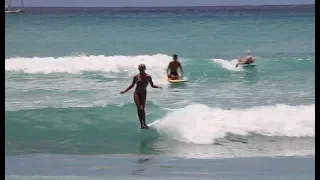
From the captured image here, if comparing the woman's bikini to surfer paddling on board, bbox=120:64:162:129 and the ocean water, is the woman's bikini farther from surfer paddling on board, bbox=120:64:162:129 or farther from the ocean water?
the ocean water

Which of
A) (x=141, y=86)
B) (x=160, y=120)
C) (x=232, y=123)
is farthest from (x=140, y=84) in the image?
(x=232, y=123)

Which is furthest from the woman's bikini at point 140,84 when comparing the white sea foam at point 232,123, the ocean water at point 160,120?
the white sea foam at point 232,123

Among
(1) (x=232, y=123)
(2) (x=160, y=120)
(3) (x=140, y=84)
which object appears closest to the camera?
(3) (x=140, y=84)

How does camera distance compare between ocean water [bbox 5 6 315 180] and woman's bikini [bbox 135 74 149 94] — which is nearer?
ocean water [bbox 5 6 315 180]

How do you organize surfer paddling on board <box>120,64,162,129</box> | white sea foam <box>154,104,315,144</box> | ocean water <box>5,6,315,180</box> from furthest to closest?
white sea foam <box>154,104,315,144</box>
surfer paddling on board <box>120,64,162,129</box>
ocean water <box>5,6,315,180</box>

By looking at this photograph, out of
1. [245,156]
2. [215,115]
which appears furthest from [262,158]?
[215,115]

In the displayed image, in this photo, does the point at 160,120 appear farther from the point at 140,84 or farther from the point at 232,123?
the point at 140,84

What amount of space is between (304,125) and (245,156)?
2.51 metres

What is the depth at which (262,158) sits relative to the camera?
7242mm

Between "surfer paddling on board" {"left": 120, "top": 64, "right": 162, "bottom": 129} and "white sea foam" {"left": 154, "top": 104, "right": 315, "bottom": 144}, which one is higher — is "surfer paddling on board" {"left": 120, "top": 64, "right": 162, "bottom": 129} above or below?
above

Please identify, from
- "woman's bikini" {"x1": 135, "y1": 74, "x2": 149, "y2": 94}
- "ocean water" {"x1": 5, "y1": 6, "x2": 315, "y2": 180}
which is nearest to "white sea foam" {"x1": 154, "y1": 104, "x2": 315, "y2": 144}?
"ocean water" {"x1": 5, "y1": 6, "x2": 315, "y2": 180}

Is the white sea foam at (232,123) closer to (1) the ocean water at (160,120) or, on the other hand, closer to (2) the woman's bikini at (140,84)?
(1) the ocean water at (160,120)

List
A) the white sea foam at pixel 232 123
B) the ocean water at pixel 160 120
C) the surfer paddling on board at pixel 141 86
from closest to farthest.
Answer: the ocean water at pixel 160 120
the surfer paddling on board at pixel 141 86
the white sea foam at pixel 232 123

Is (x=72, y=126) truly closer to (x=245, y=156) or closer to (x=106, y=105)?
(x=106, y=105)
